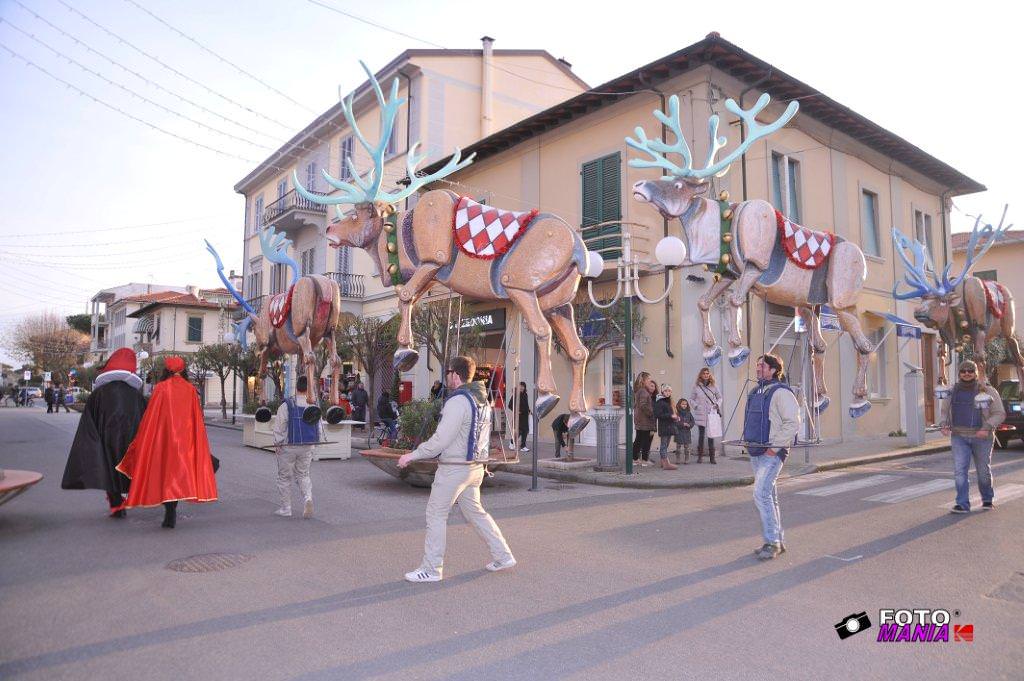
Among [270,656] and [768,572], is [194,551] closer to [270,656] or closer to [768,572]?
[270,656]

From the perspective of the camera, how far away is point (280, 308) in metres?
12.8

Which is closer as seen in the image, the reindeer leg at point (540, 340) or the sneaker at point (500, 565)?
the sneaker at point (500, 565)

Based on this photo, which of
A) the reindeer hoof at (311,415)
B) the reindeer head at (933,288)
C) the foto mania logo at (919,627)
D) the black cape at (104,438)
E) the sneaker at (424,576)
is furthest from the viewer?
the reindeer head at (933,288)

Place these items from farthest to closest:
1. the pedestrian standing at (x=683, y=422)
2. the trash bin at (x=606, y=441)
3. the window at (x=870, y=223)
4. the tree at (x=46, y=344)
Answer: the tree at (x=46, y=344), the window at (x=870, y=223), the pedestrian standing at (x=683, y=422), the trash bin at (x=606, y=441)

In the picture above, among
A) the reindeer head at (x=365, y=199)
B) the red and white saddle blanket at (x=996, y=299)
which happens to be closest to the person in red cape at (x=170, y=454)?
the reindeer head at (x=365, y=199)

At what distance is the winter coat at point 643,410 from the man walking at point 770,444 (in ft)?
22.5

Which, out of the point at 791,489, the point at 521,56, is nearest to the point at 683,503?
the point at 791,489

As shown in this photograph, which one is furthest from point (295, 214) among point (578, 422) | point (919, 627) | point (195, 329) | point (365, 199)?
point (195, 329)

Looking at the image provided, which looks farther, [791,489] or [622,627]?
[791,489]

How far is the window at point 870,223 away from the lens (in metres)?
19.4

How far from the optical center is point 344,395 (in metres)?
22.4

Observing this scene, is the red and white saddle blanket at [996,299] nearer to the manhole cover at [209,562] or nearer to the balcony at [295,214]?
the manhole cover at [209,562]

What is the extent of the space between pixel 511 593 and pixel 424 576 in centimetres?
76

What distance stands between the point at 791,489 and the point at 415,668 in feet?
29.2
